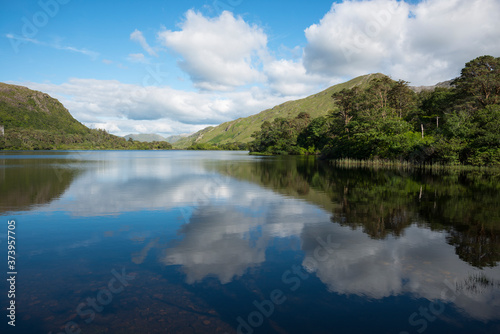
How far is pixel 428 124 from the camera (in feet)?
260

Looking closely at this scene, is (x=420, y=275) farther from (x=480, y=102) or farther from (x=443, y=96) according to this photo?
(x=443, y=96)

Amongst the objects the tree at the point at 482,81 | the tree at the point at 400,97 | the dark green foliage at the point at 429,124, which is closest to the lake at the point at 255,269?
the dark green foliage at the point at 429,124

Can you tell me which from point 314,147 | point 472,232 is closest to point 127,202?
point 472,232

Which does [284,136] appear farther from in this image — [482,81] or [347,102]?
[482,81]

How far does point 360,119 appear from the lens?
75.0 m

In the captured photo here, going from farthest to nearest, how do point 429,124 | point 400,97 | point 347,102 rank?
point 347,102 → point 400,97 → point 429,124

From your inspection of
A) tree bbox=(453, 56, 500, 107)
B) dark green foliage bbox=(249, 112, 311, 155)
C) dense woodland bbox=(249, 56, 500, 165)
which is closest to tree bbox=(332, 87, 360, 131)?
dense woodland bbox=(249, 56, 500, 165)

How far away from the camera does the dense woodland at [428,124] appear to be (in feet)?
Result: 167

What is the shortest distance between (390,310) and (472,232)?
982 cm

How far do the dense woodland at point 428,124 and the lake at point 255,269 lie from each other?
39957mm

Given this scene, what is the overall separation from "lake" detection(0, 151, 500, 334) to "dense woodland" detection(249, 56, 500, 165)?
39957 millimetres

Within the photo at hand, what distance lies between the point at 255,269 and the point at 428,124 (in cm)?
8650

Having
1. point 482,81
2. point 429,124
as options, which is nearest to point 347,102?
point 429,124

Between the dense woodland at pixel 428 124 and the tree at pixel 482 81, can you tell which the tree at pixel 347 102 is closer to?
the dense woodland at pixel 428 124
